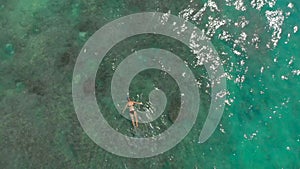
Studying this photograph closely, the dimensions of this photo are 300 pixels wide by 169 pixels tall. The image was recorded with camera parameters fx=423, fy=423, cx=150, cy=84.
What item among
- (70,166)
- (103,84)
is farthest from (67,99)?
(70,166)

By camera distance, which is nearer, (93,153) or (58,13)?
(93,153)

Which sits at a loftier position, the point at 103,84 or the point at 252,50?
the point at 252,50

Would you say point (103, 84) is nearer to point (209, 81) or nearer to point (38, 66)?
point (38, 66)

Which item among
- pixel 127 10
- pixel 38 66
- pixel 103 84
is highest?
pixel 127 10

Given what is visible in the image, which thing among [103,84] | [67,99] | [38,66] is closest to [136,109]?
[103,84]

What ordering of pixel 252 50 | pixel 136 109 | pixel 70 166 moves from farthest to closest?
pixel 252 50 < pixel 136 109 < pixel 70 166

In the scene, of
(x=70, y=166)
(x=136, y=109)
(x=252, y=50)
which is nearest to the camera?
(x=70, y=166)

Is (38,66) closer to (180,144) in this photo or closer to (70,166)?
(70,166)
